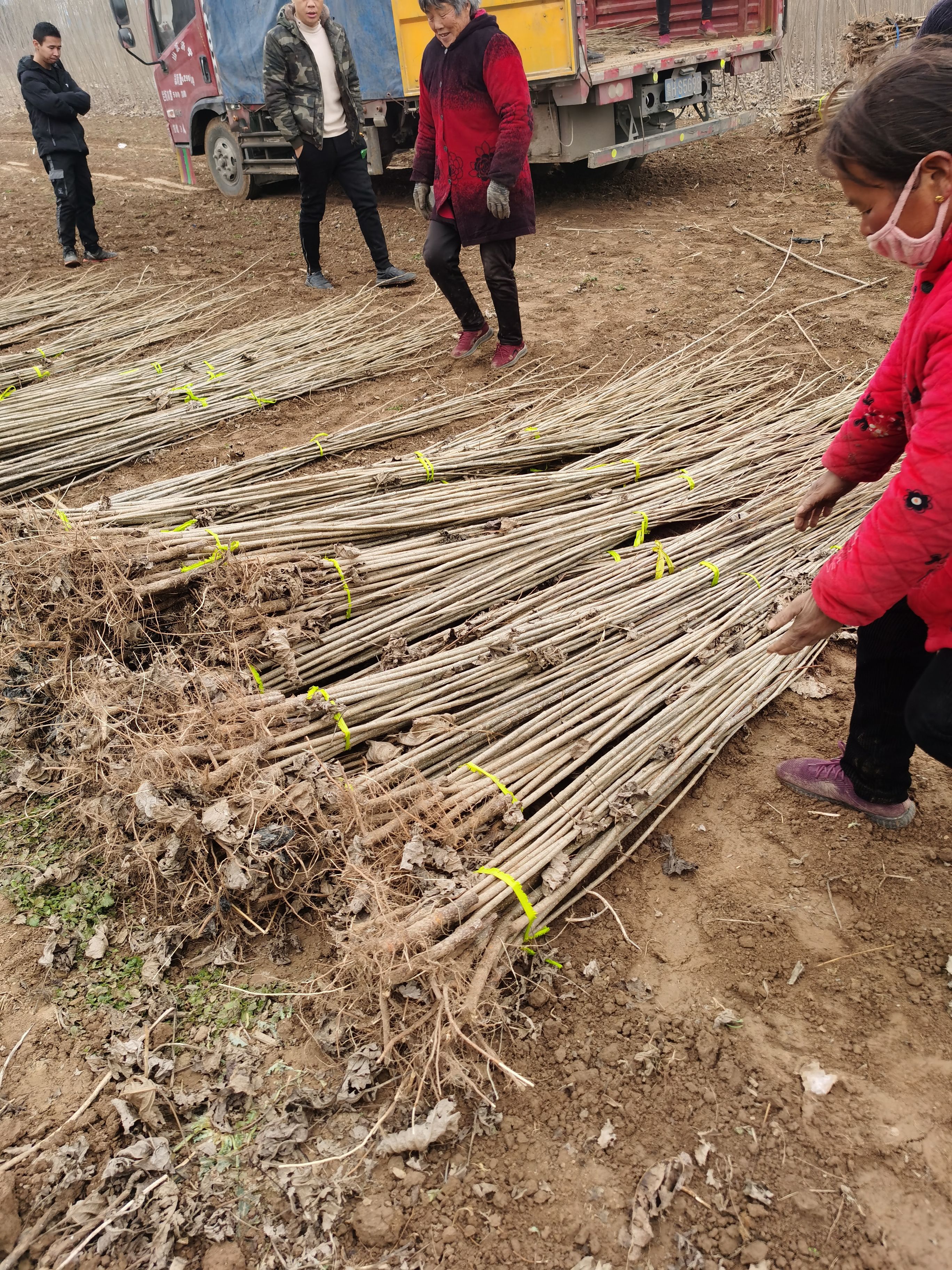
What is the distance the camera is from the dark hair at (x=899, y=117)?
1.31m

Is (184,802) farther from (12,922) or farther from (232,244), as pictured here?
(232,244)

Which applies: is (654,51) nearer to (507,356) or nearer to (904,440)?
(507,356)

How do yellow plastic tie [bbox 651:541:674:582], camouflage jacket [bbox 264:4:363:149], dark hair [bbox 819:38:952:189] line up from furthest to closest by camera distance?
camouflage jacket [bbox 264:4:363:149]
yellow plastic tie [bbox 651:541:674:582]
dark hair [bbox 819:38:952:189]

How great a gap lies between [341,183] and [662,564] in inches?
182

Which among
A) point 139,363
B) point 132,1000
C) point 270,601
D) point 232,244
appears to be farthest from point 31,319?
point 132,1000

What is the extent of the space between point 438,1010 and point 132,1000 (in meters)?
0.77

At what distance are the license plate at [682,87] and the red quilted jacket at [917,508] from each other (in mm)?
6977

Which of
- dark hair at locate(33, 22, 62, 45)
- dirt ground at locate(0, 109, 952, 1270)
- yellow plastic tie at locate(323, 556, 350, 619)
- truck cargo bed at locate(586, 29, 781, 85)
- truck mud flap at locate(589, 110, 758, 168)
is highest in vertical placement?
dark hair at locate(33, 22, 62, 45)

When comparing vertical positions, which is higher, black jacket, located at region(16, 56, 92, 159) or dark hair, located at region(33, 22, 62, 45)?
dark hair, located at region(33, 22, 62, 45)

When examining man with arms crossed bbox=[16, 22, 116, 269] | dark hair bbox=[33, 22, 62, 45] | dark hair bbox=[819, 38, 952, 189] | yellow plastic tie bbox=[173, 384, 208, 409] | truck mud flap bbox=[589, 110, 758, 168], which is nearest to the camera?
dark hair bbox=[819, 38, 952, 189]

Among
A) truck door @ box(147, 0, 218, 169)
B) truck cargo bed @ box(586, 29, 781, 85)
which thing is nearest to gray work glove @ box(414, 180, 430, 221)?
truck cargo bed @ box(586, 29, 781, 85)

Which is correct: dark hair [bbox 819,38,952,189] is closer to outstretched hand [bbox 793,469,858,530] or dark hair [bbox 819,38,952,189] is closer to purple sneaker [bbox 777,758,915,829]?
outstretched hand [bbox 793,469,858,530]

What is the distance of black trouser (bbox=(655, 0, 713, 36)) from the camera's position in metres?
8.30

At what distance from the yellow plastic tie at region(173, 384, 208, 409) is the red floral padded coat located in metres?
1.61
